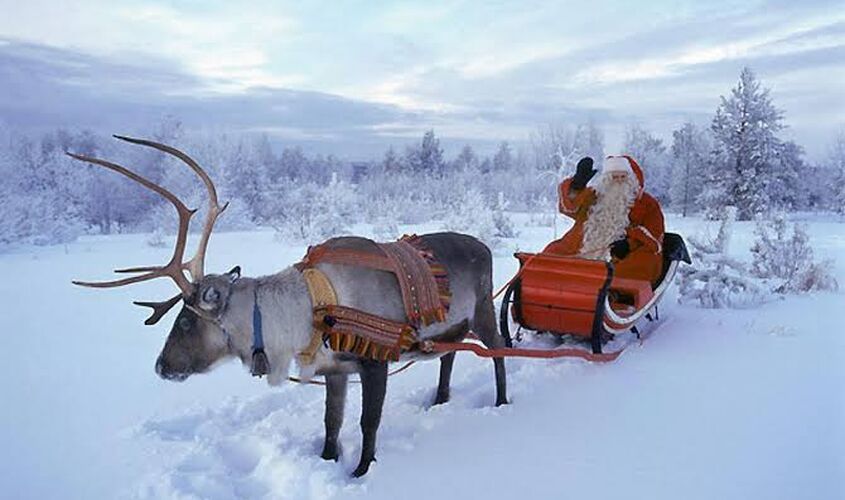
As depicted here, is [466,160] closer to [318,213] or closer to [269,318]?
[318,213]

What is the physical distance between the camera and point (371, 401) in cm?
380


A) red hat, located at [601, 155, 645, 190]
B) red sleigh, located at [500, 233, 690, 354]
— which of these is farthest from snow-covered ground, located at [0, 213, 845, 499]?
red hat, located at [601, 155, 645, 190]

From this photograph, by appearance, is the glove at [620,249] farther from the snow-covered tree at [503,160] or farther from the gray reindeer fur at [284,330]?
the snow-covered tree at [503,160]

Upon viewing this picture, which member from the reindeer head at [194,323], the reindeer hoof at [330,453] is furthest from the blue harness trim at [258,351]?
the reindeer hoof at [330,453]

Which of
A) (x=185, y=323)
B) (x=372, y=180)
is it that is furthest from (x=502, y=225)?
(x=372, y=180)

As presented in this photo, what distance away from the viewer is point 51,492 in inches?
127

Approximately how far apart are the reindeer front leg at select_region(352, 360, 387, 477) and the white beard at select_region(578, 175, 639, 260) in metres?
3.86

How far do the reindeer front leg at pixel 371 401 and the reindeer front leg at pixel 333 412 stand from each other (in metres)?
0.22

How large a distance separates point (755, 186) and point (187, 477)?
30.5m

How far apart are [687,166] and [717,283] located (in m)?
35.2

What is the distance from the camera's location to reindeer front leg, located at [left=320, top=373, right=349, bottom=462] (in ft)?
12.9

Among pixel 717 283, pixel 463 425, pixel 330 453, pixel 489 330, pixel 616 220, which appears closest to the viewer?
pixel 330 453

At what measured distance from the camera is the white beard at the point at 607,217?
23.0 feet

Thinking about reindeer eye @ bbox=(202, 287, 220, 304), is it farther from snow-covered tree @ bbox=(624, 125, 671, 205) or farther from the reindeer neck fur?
snow-covered tree @ bbox=(624, 125, 671, 205)
